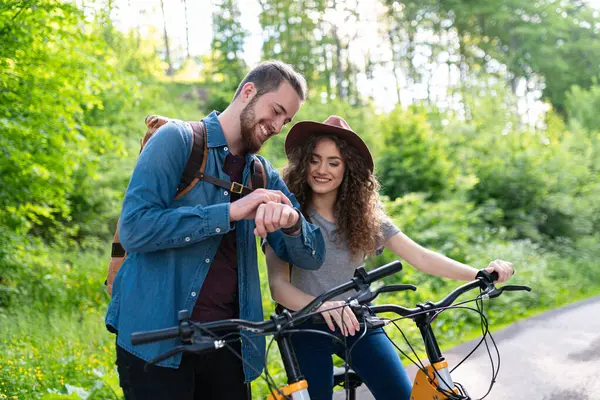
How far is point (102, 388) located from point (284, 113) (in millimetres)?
3336

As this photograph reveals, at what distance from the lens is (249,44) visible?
2864cm

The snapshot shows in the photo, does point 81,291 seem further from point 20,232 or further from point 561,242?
point 561,242

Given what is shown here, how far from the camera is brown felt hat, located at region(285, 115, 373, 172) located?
3.44 m

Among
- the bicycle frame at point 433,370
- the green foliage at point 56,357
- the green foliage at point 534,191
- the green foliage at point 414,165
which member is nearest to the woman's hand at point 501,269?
the bicycle frame at point 433,370

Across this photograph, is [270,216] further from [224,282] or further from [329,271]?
[329,271]

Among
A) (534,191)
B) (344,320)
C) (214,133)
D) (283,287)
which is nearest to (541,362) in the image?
(283,287)

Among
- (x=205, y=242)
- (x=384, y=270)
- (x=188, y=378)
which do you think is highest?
(x=205, y=242)

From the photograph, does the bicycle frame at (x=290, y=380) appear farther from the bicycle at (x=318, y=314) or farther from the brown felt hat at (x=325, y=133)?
the brown felt hat at (x=325, y=133)

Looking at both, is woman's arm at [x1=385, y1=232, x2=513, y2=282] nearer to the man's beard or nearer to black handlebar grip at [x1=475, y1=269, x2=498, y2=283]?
black handlebar grip at [x1=475, y1=269, x2=498, y2=283]

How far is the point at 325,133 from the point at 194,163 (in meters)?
1.21

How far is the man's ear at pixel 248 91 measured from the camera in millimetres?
2549

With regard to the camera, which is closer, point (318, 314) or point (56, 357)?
point (318, 314)

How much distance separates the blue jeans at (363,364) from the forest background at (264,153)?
4.88ft

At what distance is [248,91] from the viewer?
2555mm
